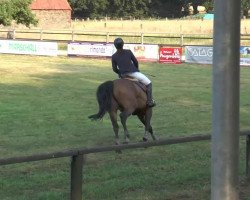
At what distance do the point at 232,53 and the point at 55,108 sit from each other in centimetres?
1507

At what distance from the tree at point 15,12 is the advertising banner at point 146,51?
7156 mm

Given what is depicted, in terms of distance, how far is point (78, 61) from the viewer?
133 ft

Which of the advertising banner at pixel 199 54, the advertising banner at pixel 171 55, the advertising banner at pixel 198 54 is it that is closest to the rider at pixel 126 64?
the advertising banner at pixel 199 54

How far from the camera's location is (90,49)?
42906mm

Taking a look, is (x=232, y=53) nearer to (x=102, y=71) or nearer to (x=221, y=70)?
(x=221, y=70)

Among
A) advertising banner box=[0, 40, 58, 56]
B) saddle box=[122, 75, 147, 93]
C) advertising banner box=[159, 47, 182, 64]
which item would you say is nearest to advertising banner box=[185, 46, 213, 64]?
advertising banner box=[159, 47, 182, 64]

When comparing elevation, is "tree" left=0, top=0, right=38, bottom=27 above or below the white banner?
above

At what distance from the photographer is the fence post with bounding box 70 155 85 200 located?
6.81 meters

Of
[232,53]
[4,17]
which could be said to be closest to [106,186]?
[232,53]

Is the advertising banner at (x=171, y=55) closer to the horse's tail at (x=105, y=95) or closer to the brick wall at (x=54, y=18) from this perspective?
the horse's tail at (x=105, y=95)

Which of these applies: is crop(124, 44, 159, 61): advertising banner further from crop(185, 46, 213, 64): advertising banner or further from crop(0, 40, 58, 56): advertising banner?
crop(0, 40, 58, 56): advertising banner

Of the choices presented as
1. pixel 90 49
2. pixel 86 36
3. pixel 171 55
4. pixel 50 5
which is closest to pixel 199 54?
pixel 171 55

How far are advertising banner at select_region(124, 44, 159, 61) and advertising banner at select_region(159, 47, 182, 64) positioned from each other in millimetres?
642

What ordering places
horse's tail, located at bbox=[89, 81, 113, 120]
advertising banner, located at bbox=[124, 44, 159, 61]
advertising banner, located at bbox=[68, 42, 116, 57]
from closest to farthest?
horse's tail, located at bbox=[89, 81, 113, 120]
advertising banner, located at bbox=[124, 44, 159, 61]
advertising banner, located at bbox=[68, 42, 116, 57]
